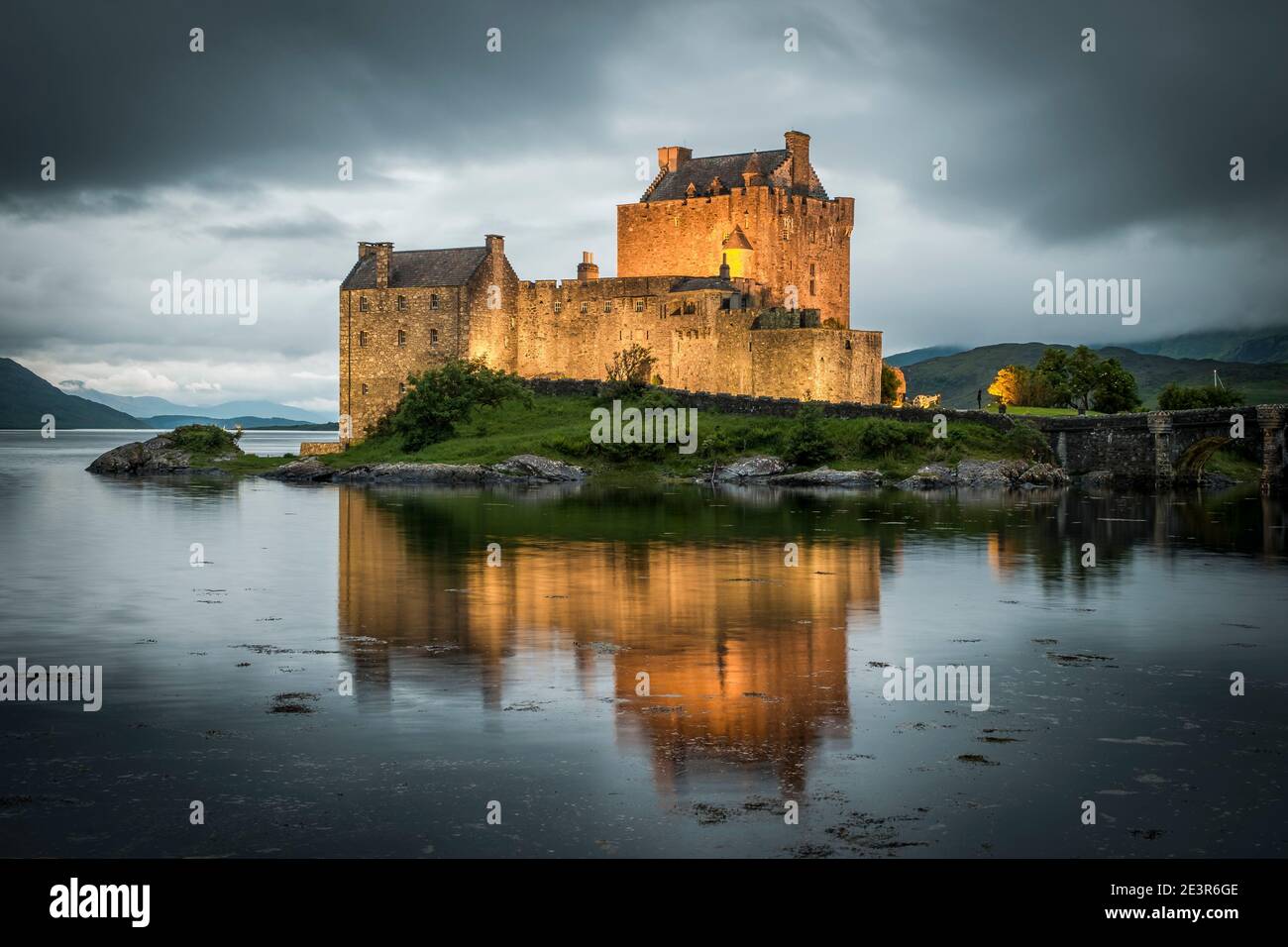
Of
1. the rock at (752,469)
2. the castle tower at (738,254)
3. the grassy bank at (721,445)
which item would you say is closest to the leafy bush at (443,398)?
the grassy bank at (721,445)

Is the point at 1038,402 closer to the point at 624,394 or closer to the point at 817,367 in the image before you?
the point at 817,367

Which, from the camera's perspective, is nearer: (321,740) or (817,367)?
(321,740)

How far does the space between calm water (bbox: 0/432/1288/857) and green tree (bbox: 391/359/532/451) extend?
4269 centimetres

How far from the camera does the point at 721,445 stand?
2768 inches

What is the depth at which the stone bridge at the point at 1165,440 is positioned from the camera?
6506 cm

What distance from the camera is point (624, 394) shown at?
7662 centimetres

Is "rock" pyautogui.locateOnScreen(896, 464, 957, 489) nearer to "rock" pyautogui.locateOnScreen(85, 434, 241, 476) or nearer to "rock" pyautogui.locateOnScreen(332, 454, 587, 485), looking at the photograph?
"rock" pyautogui.locateOnScreen(332, 454, 587, 485)

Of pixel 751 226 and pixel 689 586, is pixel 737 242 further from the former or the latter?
pixel 689 586

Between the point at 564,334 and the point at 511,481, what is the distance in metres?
20.6

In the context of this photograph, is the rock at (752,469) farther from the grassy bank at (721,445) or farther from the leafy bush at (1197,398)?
the leafy bush at (1197,398)

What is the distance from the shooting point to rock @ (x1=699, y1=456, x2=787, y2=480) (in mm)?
67312

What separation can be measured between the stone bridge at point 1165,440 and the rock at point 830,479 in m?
12.6

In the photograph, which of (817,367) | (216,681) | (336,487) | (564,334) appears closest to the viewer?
(216,681)

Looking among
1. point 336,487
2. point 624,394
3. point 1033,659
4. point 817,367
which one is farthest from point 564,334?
point 1033,659
